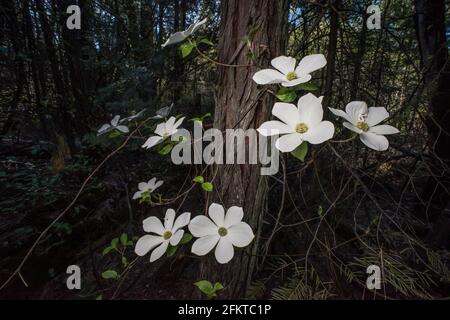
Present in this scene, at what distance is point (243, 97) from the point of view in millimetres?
681

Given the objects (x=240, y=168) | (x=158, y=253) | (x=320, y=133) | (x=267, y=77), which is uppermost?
(x=267, y=77)

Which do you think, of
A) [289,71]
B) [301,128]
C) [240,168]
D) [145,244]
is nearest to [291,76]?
[289,71]

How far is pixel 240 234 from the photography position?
55 cm

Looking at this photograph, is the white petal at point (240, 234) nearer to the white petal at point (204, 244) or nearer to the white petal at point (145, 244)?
the white petal at point (204, 244)

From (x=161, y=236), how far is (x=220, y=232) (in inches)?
6.7

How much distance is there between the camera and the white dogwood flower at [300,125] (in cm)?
46

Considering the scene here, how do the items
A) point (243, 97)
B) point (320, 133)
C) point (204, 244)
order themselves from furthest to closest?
point (243, 97) → point (204, 244) → point (320, 133)

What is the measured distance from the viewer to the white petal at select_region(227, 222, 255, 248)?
54 centimetres

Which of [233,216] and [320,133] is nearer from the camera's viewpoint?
[320,133]

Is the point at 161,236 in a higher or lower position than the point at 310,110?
lower

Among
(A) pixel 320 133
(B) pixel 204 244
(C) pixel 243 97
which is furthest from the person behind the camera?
(C) pixel 243 97

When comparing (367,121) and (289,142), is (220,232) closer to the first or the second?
(289,142)

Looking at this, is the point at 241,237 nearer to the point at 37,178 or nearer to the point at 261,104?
the point at 261,104

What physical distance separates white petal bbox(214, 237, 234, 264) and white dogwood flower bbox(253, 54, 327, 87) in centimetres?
34
